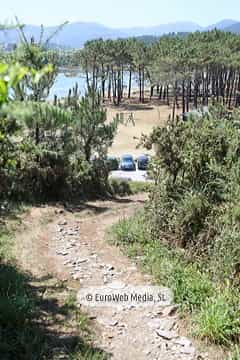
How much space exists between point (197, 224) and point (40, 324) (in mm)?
4501

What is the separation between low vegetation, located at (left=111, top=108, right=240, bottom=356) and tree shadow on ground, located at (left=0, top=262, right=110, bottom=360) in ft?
4.61

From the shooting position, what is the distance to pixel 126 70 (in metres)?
66.6

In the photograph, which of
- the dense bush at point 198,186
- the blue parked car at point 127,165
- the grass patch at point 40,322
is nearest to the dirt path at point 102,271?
the grass patch at point 40,322

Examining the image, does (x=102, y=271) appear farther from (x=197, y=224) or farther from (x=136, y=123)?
(x=136, y=123)

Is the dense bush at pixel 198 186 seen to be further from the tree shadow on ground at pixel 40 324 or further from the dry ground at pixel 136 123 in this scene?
the dry ground at pixel 136 123

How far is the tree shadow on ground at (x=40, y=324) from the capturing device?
16.7ft

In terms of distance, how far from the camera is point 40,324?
18.8 feet

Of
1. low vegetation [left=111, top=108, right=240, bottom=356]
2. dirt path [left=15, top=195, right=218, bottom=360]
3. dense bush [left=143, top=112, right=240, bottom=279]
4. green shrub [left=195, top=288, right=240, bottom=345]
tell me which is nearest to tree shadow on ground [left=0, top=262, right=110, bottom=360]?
dirt path [left=15, top=195, right=218, bottom=360]

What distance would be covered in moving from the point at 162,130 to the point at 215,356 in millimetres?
6449

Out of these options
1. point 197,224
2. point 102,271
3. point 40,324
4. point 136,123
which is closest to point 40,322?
point 40,324

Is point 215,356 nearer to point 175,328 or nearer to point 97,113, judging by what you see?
point 175,328

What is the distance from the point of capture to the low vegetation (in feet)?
20.3

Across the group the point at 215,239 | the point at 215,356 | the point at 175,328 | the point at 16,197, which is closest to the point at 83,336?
the point at 175,328

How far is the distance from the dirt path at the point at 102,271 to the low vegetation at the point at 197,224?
1.09ft
